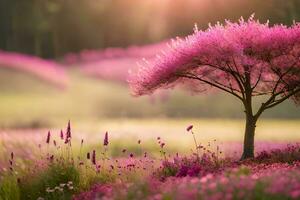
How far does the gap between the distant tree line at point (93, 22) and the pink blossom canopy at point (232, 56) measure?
906 inches

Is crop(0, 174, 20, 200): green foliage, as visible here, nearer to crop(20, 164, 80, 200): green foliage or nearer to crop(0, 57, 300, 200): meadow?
crop(0, 57, 300, 200): meadow

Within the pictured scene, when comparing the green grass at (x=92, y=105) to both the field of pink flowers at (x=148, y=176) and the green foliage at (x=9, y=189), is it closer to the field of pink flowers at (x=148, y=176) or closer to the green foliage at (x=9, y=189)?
the field of pink flowers at (x=148, y=176)

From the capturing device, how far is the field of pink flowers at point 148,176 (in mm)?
9102

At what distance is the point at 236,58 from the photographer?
14.0 metres

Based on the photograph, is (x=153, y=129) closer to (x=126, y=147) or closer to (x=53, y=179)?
(x=126, y=147)

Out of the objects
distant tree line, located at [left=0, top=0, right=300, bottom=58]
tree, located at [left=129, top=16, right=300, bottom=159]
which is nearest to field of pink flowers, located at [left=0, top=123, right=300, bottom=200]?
tree, located at [left=129, top=16, right=300, bottom=159]

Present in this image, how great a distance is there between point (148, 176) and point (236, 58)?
3285mm

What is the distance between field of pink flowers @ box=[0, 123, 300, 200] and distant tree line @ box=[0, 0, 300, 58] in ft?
78.6

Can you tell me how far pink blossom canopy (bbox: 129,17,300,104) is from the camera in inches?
543

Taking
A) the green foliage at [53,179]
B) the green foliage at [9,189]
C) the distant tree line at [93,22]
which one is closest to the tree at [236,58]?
the green foliage at [53,179]

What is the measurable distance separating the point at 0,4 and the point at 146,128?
26288 millimetres

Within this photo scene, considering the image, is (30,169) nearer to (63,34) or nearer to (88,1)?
(88,1)

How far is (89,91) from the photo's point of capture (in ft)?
101

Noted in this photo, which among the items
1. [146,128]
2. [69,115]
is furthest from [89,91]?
[146,128]
